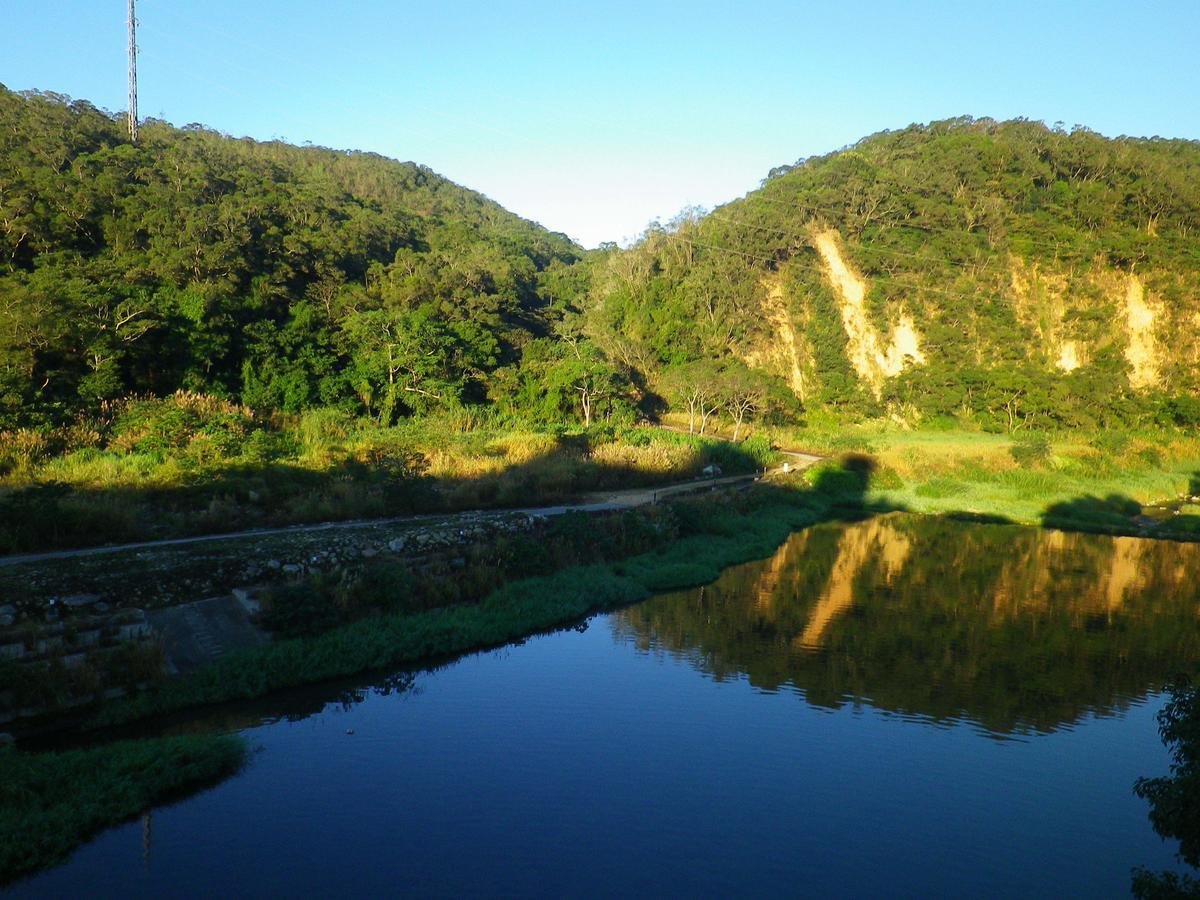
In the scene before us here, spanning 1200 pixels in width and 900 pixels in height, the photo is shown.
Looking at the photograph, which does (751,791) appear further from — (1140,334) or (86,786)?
(1140,334)

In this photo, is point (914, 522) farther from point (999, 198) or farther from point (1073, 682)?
point (999, 198)

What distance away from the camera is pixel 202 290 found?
30938mm

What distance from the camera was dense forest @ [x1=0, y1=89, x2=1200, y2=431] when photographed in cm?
3072

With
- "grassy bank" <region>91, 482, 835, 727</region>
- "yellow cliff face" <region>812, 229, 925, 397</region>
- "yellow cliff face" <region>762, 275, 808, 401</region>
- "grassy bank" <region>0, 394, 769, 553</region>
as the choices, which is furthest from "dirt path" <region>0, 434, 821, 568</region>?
"yellow cliff face" <region>812, 229, 925, 397</region>

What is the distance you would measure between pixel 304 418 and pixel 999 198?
48.5 m

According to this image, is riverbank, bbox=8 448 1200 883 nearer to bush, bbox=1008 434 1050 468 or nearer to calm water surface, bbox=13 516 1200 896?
calm water surface, bbox=13 516 1200 896

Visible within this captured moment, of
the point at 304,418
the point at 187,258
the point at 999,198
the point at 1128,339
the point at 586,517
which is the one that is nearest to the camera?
the point at 586,517

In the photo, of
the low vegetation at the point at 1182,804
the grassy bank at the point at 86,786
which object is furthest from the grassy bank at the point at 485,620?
the low vegetation at the point at 1182,804

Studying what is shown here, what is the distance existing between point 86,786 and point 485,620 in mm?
7566

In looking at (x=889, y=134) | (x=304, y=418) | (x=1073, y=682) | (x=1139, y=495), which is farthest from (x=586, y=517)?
(x=889, y=134)

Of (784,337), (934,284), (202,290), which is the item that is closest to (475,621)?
(202,290)

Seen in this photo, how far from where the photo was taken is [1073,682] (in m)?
14.6

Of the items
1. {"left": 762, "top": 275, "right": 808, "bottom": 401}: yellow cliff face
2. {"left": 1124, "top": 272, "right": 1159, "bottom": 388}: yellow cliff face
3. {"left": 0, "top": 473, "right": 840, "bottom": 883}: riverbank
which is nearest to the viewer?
{"left": 0, "top": 473, "right": 840, "bottom": 883}: riverbank

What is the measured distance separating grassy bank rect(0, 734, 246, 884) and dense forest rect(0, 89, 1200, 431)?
16995mm
